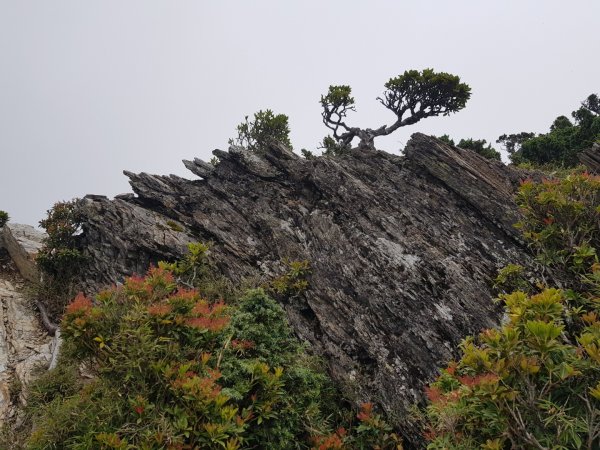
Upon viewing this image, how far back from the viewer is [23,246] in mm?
15016

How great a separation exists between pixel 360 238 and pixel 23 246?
14.1 m

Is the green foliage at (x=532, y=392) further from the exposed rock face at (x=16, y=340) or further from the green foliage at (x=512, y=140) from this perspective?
the green foliage at (x=512, y=140)

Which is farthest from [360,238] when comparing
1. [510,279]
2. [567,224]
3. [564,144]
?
[564,144]

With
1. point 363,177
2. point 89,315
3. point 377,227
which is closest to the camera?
point 89,315

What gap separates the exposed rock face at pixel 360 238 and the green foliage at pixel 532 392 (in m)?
2.62

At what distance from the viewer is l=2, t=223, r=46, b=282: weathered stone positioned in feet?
47.2

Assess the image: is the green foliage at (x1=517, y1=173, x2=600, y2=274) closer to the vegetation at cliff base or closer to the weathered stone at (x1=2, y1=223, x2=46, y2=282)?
the vegetation at cliff base

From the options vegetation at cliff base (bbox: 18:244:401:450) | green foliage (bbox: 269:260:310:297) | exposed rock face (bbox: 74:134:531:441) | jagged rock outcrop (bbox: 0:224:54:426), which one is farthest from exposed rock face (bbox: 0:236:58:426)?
green foliage (bbox: 269:260:310:297)

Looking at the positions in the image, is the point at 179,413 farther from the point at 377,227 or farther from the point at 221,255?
the point at 377,227

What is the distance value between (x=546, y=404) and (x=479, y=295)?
4.54 metres

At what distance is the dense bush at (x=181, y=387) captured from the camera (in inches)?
227

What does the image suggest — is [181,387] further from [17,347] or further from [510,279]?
[17,347]

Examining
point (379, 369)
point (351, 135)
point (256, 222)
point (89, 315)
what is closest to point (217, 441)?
point (89, 315)

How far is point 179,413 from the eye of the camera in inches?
227
